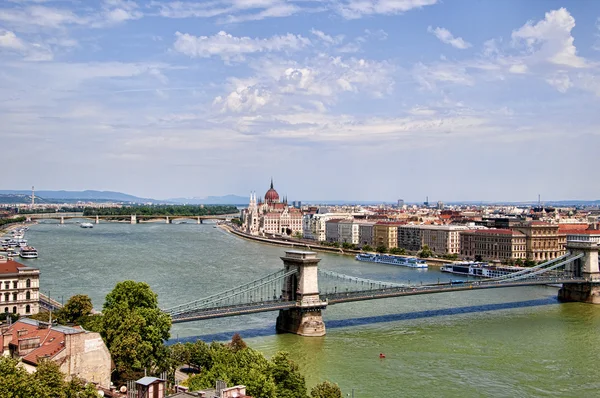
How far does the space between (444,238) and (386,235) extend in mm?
8693

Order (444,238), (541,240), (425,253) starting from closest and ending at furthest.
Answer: (541,240) → (425,253) → (444,238)

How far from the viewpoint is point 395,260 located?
55188mm

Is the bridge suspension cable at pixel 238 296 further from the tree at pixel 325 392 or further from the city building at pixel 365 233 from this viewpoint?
the city building at pixel 365 233

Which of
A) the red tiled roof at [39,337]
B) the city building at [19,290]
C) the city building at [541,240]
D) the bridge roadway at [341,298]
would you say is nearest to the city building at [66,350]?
the red tiled roof at [39,337]

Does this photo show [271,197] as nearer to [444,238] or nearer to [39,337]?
[444,238]

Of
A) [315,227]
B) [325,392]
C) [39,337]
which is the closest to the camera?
[325,392]

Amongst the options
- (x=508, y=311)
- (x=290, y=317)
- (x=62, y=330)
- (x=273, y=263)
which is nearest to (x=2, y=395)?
(x=62, y=330)

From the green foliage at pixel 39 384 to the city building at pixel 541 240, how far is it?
47.5 m

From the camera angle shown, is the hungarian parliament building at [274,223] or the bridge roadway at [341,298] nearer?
the bridge roadway at [341,298]

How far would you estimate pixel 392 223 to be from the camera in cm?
7238

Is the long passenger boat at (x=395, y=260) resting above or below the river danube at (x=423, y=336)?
above

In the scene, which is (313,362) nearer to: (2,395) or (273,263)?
(2,395)

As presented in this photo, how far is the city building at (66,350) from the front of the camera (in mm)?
14297

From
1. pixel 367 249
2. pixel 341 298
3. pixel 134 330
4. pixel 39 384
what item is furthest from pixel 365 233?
pixel 39 384
